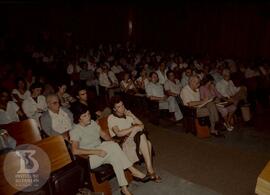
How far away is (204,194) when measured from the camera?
3627 millimetres

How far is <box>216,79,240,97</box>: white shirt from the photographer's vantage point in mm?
6168

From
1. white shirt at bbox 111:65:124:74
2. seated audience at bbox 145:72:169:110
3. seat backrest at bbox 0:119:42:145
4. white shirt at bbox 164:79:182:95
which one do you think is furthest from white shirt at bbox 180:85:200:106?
white shirt at bbox 111:65:124:74

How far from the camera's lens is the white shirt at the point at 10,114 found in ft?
15.2

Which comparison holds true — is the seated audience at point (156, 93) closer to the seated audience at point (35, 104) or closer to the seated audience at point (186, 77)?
the seated audience at point (186, 77)

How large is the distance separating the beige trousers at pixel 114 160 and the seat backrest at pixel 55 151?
299 millimetres

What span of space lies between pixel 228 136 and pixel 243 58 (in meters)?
5.83

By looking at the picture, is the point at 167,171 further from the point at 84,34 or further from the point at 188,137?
the point at 84,34

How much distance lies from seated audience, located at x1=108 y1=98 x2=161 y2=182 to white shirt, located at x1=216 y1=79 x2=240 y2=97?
2.80 metres

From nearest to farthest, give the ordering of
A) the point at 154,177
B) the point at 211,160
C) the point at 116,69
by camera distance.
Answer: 1. the point at 154,177
2. the point at 211,160
3. the point at 116,69

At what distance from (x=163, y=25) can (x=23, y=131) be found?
31.3 feet

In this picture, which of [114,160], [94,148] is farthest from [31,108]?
[114,160]

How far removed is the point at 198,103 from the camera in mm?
5359

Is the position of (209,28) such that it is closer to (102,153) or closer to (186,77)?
(186,77)

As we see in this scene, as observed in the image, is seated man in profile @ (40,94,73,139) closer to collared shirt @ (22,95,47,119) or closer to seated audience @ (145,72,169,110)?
collared shirt @ (22,95,47,119)
